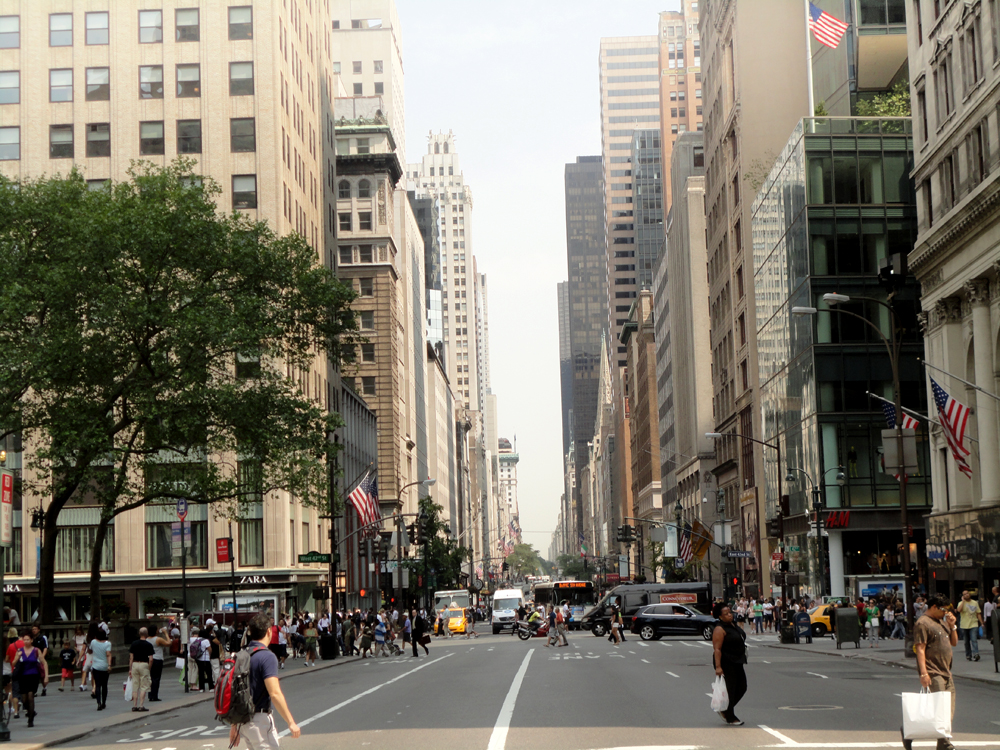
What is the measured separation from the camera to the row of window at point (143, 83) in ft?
232

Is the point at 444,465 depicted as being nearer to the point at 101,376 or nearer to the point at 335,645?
the point at 335,645

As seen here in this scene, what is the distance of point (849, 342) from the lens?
6538cm

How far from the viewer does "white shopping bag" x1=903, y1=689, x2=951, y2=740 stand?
13.1m

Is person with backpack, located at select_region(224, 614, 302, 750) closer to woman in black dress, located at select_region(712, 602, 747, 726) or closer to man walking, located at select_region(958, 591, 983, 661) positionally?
woman in black dress, located at select_region(712, 602, 747, 726)

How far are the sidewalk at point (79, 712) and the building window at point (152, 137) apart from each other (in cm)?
3839

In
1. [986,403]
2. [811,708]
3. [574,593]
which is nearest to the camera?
[811,708]

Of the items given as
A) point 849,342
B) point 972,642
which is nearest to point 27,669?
point 972,642

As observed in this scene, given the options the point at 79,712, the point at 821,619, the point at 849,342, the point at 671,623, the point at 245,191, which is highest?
the point at 245,191

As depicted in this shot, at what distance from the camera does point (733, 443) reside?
93312 millimetres

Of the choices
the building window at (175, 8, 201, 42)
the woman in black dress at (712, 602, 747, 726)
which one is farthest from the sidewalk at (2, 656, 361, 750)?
the building window at (175, 8, 201, 42)

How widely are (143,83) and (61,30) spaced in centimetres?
585

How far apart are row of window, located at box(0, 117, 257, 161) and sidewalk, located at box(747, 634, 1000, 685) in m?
38.9

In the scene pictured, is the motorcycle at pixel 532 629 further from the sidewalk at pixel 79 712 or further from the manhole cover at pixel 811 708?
the manhole cover at pixel 811 708

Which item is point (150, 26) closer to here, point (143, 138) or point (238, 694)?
point (143, 138)
